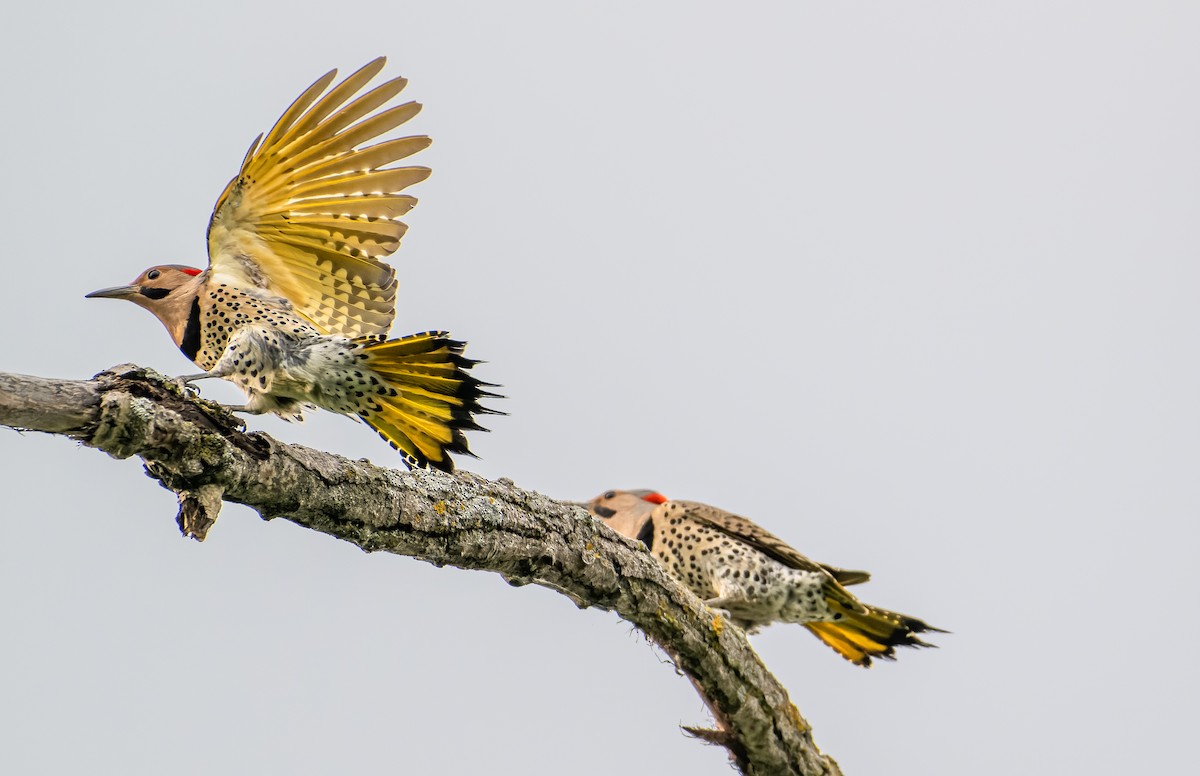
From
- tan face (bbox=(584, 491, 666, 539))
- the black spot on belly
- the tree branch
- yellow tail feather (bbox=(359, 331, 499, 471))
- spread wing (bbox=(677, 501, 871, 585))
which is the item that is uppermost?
tan face (bbox=(584, 491, 666, 539))

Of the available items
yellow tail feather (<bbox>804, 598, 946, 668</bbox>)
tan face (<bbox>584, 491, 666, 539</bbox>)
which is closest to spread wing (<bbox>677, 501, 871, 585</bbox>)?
yellow tail feather (<bbox>804, 598, 946, 668</bbox>)

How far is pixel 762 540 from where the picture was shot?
5.32 metres

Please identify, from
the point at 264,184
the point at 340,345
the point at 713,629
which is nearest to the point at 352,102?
the point at 264,184

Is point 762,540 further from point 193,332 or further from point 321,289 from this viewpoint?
point 193,332

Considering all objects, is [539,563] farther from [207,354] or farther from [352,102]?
[352,102]

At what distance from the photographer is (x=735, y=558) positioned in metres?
5.31

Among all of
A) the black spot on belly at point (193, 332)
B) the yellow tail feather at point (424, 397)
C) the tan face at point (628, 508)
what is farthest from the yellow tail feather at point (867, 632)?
the black spot on belly at point (193, 332)

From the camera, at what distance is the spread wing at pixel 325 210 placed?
4070 mm

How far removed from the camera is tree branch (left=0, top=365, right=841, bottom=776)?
2479mm

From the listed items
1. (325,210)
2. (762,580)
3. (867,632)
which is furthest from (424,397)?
(867,632)

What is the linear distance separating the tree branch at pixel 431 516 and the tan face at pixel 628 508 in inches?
71.1

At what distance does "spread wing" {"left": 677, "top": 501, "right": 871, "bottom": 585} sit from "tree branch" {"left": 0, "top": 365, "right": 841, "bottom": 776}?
117cm

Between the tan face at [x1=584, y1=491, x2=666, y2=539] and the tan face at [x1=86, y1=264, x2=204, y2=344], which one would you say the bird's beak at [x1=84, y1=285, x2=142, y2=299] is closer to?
the tan face at [x1=86, y1=264, x2=204, y2=344]

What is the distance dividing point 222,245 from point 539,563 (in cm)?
173
